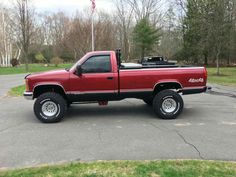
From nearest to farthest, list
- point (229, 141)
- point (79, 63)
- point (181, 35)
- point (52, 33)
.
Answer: point (229, 141), point (79, 63), point (181, 35), point (52, 33)

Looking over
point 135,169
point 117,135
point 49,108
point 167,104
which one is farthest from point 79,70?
point 135,169

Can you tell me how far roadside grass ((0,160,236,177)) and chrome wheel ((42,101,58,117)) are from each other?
343 centimetres

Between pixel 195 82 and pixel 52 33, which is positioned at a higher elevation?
pixel 52 33

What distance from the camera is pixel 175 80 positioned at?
808 centimetres

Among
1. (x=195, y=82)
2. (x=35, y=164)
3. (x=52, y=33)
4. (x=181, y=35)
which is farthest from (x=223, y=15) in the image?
(x=52, y=33)

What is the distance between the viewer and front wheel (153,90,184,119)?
8.09 m

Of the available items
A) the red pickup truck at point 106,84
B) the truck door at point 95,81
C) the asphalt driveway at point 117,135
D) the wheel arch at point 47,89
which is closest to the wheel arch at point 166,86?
the red pickup truck at point 106,84

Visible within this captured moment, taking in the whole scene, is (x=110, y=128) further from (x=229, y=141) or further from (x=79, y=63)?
(x=229, y=141)

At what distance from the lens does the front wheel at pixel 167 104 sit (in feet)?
26.5

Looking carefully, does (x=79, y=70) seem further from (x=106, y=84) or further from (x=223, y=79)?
(x=223, y=79)

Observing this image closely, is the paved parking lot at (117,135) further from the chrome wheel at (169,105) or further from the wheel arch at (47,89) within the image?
the wheel arch at (47,89)

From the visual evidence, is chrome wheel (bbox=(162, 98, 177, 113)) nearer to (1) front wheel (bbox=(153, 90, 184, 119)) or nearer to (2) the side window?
(1) front wheel (bbox=(153, 90, 184, 119))

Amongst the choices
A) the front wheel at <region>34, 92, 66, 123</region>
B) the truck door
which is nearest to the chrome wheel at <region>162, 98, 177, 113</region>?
the truck door

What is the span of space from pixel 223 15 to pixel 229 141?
76.8 ft
